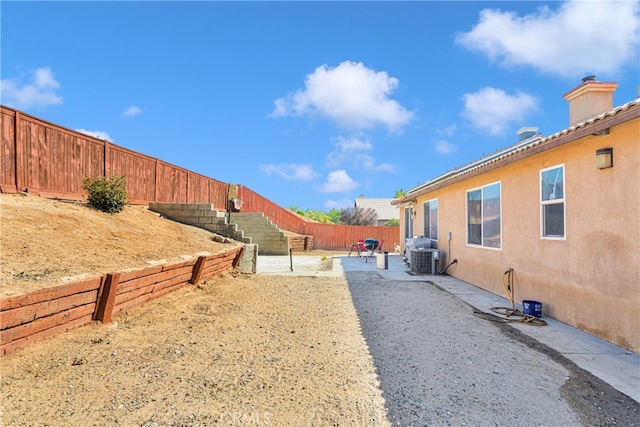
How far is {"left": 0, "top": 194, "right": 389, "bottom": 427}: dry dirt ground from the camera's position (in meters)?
2.23

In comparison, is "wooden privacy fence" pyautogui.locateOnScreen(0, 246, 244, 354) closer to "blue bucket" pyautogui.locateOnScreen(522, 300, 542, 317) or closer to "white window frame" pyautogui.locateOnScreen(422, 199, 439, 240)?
"blue bucket" pyautogui.locateOnScreen(522, 300, 542, 317)

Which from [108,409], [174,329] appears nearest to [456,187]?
[174,329]

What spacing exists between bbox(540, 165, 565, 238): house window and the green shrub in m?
8.12

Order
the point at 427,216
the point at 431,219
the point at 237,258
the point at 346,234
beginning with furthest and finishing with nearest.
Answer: the point at 346,234 < the point at 427,216 < the point at 431,219 < the point at 237,258

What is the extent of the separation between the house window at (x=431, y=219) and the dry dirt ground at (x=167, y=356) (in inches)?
235

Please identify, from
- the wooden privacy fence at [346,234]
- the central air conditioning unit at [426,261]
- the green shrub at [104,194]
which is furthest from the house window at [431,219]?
the wooden privacy fence at [346,234]

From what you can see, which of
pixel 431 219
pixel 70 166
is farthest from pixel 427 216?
pixel 70 166

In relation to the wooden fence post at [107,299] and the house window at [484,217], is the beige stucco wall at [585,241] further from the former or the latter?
the wooden fence post at [107,299]

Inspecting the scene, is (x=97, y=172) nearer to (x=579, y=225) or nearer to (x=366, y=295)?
(x=366, y=295)

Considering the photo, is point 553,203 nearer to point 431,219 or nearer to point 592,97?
point 592,97

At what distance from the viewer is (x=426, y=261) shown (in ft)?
31.8

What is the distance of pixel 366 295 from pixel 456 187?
4192 mm

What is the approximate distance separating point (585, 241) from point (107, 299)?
5.85m

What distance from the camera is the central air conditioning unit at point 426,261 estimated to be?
962 cm
